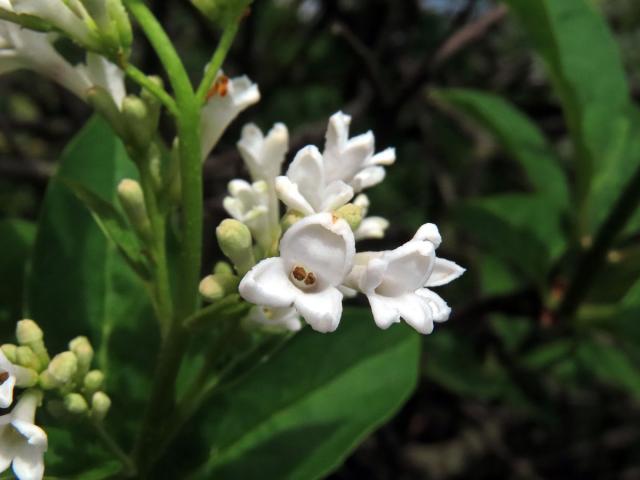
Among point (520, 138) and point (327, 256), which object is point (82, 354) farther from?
point (520, 138)

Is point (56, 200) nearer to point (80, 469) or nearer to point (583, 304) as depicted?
point (80, 469)

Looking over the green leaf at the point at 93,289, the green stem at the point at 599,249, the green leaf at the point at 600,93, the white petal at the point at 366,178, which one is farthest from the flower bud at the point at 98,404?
the green leaf at the point at 600,93

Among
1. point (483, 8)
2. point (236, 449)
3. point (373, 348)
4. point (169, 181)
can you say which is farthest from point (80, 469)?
point (483, 8)

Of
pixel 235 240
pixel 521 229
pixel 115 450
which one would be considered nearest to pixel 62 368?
pixel 115 450

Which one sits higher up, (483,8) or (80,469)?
(80,469)

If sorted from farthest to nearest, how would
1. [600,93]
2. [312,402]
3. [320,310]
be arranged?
[600,93] → [312,402] → [320,310]

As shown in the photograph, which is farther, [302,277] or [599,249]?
[599,249]
